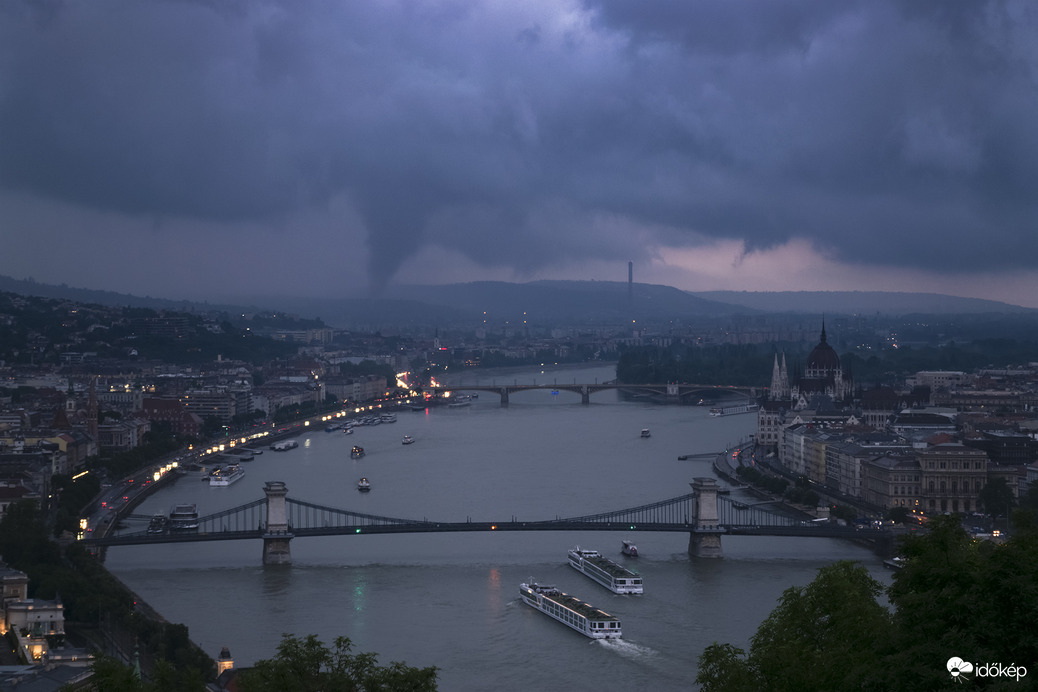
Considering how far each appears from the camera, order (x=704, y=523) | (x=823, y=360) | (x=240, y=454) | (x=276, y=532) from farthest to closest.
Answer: (x=823, y=360) < (x=240, y=454) < (x=704, y=523) < (x=276, y=532)

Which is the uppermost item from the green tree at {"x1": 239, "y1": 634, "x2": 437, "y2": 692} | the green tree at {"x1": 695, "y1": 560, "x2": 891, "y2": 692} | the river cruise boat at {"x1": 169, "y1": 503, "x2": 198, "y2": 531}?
the green tree at {"x1": 695, "y1": 560, "x2": 891, "y2": 692}

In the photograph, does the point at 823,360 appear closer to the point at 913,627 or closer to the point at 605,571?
the point at 605,571

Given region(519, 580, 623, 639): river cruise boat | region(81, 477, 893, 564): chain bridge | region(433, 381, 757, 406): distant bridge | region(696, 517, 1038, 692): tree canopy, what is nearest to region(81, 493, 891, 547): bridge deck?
region(81, 477, 893, 564): chain bridge

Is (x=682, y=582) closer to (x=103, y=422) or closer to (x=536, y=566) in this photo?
(x=536, y=566)

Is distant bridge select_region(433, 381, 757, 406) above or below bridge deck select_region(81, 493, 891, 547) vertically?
above

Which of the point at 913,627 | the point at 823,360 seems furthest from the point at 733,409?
the point at 913,627

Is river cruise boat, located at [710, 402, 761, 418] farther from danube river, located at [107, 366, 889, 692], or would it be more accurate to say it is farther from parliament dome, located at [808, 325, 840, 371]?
danube river, located at [107, 366, 889, 692]

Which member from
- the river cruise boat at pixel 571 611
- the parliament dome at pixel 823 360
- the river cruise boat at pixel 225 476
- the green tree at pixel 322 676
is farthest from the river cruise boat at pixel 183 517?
the parliament dome at pixel 823 360

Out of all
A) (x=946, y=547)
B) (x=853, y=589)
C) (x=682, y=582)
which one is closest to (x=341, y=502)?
(x=682, y=582)
